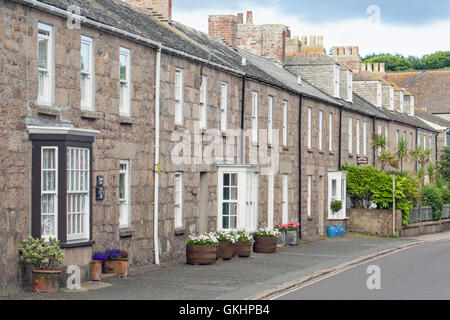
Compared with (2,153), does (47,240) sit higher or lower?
lower

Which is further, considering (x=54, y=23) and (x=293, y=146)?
(x=293, y=146)

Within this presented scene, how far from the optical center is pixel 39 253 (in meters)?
16.4

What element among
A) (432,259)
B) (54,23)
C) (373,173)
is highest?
(54,23)

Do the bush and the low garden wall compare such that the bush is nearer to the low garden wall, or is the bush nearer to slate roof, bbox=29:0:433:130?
slate roof, bbox=29:0:433:130

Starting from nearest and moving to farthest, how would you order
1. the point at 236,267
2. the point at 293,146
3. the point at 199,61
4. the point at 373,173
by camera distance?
the point at 236,267, the point at 199,61, the point at 293,146, the point at 373,173

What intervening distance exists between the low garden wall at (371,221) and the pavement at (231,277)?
8738 mm

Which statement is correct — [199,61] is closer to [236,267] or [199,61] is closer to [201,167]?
[201,167]

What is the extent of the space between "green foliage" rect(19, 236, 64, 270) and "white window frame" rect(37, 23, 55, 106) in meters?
3.11

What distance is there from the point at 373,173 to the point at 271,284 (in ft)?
75.0

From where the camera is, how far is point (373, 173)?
40594mm

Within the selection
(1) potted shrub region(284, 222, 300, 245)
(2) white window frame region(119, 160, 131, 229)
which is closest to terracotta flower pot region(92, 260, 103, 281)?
(2) white window frame region(119, 160, 131, 229)

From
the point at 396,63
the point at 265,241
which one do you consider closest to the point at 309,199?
the point at 265,241

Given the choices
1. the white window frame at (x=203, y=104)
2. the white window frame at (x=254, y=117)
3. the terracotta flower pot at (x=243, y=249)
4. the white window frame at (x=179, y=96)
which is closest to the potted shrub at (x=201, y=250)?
the terracotta flower pot at (x=243, y=249)
